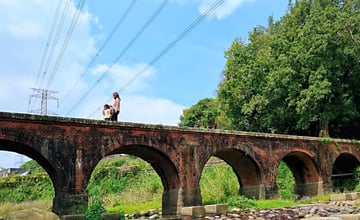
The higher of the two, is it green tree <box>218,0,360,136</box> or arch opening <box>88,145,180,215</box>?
green tree <box>218,0,360,136</box>

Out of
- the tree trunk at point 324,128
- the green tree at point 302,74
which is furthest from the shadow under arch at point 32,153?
the tree trunk at point 324,128

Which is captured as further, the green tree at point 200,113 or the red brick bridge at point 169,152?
the green tree at point 200,113

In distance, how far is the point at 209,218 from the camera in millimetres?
12367

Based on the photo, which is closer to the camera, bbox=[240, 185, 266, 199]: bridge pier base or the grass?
the grass

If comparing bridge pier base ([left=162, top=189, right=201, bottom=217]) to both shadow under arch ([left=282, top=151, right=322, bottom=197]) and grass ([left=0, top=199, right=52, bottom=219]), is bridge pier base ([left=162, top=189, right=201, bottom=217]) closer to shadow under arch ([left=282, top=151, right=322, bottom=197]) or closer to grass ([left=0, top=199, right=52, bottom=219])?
grass ([left=0, top=199, right=52, bottom=219])

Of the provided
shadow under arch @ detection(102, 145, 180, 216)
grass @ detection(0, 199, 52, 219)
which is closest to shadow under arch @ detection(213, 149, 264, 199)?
shadow under arch @ detection(102, 145, 180, 216)

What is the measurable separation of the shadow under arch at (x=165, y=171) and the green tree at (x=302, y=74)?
11.5 m

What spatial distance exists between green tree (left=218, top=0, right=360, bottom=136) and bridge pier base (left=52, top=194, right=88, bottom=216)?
624 inches

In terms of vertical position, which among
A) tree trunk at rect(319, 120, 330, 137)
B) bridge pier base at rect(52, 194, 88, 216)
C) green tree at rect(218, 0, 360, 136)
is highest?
green tree at rect(218, 0, 360, 136)

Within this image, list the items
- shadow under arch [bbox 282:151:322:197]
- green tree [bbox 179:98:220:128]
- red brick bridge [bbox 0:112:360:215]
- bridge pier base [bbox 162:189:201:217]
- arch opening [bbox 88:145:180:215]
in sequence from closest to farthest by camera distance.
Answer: red brick bridge [bbox 0:112:360:215] < bridge pier base [bbox 162:189:201:217] < arch opening [bbox 88:145:180:215] < shadow under arch [bbox 282:151:322:197] < green tree [bbox 179:98:220:128]

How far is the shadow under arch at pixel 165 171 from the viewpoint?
1655cm

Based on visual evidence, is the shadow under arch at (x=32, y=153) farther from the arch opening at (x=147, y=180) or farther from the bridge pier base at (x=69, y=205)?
the arch opening at (x=147, y=180)

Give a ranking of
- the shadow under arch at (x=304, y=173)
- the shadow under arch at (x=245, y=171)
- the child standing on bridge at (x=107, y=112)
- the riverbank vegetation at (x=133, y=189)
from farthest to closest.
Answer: the shadow under arch at (x=304, y=173)
the riverbank vegetation at (x=133, y=189)
the shadow under arch at (x=245, y=171)
the child standing on bridge at (x=107, y=112)

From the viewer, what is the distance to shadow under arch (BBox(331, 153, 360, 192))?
24234 millimetres
